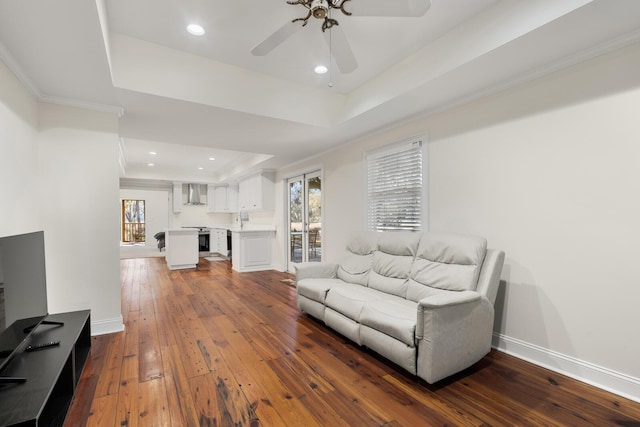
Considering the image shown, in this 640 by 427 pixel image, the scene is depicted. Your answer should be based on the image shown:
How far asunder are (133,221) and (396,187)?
12703mm

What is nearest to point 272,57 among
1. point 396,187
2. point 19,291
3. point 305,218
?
point 396,187

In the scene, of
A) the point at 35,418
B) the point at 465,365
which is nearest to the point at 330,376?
the point at 465,365

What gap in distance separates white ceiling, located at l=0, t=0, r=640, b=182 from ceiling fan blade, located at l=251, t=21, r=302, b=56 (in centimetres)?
37

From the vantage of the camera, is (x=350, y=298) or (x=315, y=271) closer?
(x=350, y=298)

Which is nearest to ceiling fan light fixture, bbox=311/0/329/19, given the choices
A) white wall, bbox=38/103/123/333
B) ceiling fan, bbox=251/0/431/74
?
ceiling fan, bbox=251/0/431/74

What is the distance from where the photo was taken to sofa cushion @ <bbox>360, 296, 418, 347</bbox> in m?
2.12

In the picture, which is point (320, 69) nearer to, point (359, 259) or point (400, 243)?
point (400, 243)

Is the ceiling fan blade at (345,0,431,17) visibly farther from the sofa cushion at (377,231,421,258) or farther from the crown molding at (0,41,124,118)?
the crown molding at (0,41,124,118)

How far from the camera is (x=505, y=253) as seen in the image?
2.63m

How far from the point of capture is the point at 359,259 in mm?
3619

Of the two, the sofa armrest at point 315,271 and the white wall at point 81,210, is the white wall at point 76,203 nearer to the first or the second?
the white wall at point 81,210

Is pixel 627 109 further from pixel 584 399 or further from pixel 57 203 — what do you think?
pixel 57 203

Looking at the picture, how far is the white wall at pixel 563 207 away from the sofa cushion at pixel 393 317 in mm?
943

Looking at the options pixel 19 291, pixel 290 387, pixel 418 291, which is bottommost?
pixel 290 387
